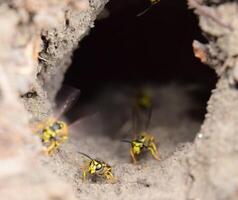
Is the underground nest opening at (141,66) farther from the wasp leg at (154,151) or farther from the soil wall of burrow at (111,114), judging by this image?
the wasp leg at (154,151)

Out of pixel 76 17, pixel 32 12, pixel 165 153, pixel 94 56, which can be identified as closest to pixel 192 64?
pixel 94 56

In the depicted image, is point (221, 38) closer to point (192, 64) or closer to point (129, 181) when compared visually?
point (129, 181)

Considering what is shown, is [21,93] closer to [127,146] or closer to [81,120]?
[127,146]

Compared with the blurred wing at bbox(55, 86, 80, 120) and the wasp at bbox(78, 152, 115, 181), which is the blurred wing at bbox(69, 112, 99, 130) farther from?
the wasp at bbox(78, 152, 115, 181)

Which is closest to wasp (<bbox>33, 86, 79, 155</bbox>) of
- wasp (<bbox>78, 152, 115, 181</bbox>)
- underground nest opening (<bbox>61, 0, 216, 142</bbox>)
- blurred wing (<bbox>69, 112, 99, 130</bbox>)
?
wasp (<bbox>78, 152, 115, 181</bbox>)

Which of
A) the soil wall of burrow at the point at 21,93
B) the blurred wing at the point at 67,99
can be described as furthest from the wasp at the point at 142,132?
the soil wall of burrow at the point at 21,93
